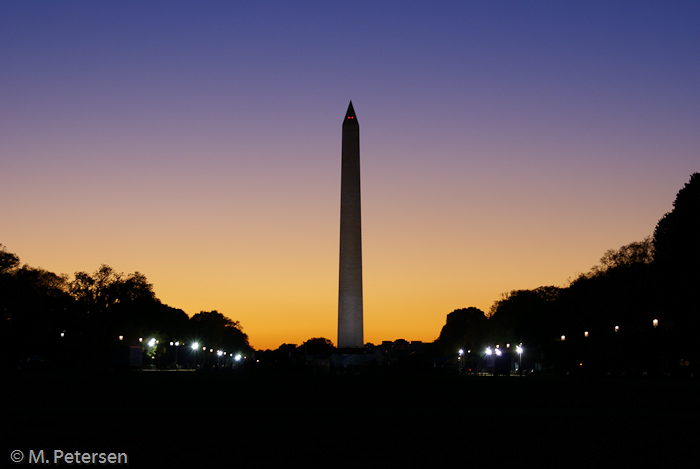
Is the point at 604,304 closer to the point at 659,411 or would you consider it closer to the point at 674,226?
the point at 674,226

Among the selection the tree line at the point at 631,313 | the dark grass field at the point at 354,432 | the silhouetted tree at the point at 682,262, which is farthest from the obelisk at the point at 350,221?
the dark grass field at the point at 354,432

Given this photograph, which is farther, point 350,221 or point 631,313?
point 350,221

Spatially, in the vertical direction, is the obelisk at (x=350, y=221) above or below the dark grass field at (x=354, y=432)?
above

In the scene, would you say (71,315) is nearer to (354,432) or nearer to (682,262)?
(682,262)

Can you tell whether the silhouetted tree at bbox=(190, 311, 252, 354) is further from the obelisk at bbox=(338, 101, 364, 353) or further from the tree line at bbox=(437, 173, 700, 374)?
the obelisk at bbox=(338, 101, 364, 353)

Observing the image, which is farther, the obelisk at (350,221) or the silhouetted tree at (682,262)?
the obelisk at (350,221)

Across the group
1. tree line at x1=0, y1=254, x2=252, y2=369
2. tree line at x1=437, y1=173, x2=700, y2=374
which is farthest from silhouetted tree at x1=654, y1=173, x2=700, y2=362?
tree line at x1=0, y1=254, x2=252, y2=369

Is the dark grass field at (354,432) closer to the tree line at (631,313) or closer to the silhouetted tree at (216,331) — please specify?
the tree line at (631,313)

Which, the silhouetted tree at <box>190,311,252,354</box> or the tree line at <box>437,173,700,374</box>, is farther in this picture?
the silhouetted tree at <box>190,311,252,354</box>

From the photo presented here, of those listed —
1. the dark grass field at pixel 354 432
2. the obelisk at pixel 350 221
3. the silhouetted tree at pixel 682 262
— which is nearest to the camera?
the dark grass field at pixel 354 432

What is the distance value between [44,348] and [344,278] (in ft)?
149

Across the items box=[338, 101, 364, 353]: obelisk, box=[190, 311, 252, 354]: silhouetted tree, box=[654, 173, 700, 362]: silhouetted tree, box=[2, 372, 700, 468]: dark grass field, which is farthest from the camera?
box=[190, 311, 252, 354]: silhouetted tree

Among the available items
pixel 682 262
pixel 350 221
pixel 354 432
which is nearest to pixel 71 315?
pixel 350 221

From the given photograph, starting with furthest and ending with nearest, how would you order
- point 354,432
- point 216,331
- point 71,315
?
1. point 216,331
2. point 71,315
3. point 354,432
